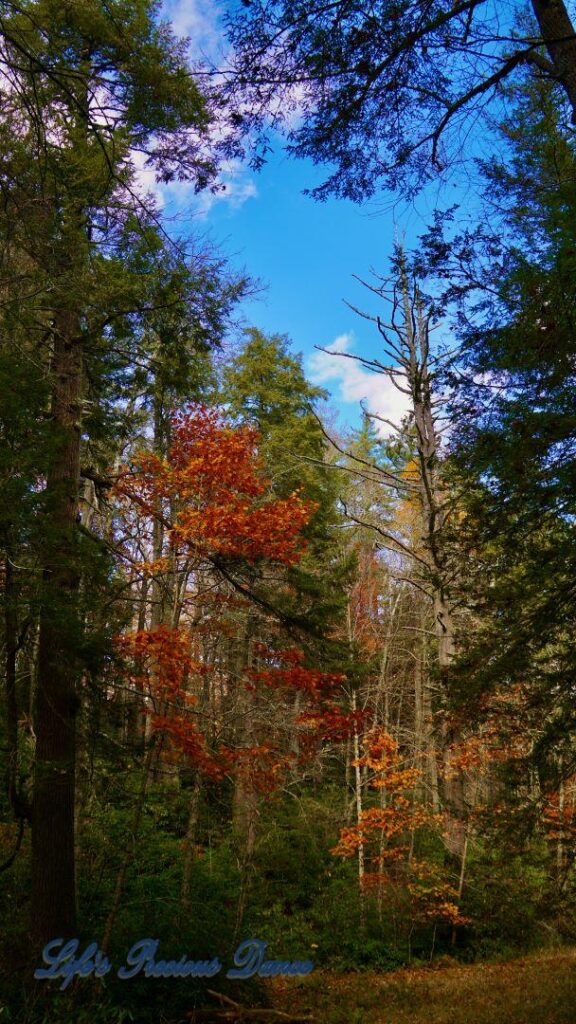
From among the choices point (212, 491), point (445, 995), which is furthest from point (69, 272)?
point (445, 995)

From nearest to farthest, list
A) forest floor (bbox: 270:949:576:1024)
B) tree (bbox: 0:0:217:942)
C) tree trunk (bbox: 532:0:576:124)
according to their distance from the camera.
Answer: tree trunk (bbox: 532:0:576:124), tree (bbox: 0:0:217:942), forest floor (bbox: 270:949:576:1024)

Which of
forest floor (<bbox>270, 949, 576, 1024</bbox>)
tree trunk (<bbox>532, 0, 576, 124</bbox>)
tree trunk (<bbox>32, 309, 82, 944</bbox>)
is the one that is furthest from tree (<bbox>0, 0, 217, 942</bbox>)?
forest floor (<bbox>270, 949, 576, 1024</bbox>)

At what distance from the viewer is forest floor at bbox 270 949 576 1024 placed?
7.04 metres

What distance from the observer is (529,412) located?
4.99m

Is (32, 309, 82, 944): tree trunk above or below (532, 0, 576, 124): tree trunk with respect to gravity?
below

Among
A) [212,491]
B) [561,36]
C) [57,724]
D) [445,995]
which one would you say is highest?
[561,36]

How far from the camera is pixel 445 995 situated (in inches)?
314

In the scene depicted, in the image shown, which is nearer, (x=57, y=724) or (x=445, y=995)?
(x=57, y=724)

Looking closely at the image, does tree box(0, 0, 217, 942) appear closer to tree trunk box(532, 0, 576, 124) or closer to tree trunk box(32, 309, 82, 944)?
tree trunk box(32, 309, 82, 944)

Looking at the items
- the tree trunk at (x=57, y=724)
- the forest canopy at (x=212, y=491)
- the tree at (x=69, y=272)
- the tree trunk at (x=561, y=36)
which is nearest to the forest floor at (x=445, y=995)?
the forest canopy at (x=212, y=491)

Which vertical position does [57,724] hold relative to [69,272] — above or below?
below

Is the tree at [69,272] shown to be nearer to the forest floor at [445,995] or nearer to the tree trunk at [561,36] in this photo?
the tree trunk at [561,36]

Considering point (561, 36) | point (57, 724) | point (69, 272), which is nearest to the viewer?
point (561, 36)

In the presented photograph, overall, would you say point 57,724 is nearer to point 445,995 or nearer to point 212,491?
point 212,491
